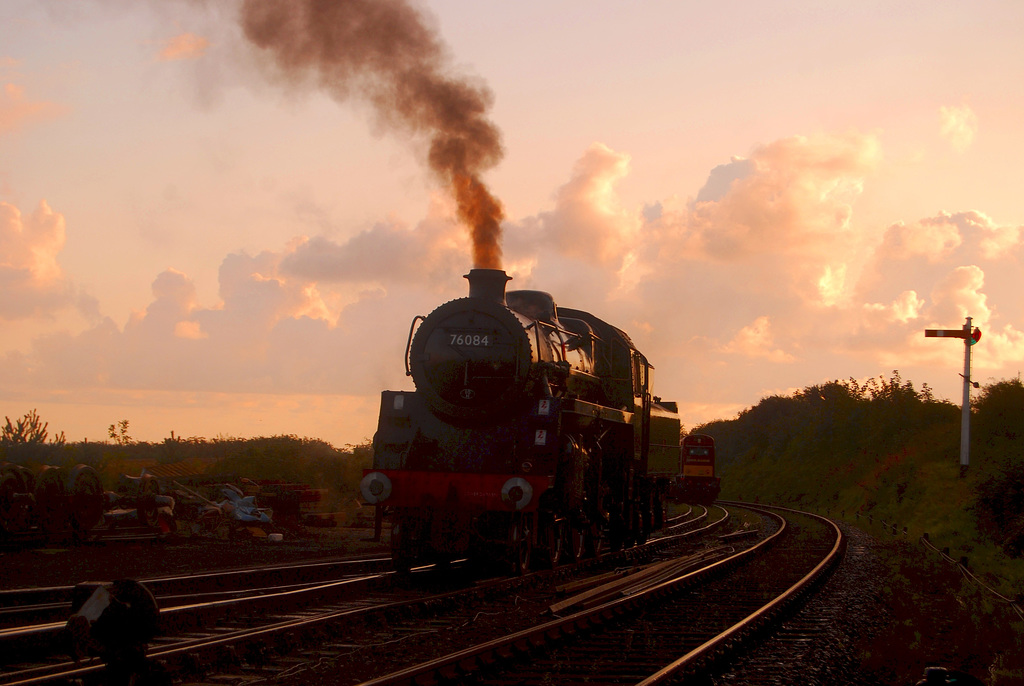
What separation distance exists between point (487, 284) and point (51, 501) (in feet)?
27.7

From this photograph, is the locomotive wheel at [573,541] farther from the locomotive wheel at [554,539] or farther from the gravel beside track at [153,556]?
the gravel beside track at [153,556]

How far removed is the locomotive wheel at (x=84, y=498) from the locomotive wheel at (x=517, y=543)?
8.19 meters

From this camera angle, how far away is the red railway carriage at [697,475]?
130 feet

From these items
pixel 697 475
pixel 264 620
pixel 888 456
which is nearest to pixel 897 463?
pixel 888 456

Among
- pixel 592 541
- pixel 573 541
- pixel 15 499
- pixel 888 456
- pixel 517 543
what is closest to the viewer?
pixel 517 543

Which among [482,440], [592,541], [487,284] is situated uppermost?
[487,284]

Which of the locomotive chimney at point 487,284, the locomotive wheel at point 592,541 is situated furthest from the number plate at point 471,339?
the locomotive wheel at point 592,541

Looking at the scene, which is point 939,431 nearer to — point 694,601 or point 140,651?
point 694,601

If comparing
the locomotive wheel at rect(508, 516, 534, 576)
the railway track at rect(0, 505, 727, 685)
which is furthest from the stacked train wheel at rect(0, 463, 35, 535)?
the locomotive wheel at rect(508, 516, 534, 576)

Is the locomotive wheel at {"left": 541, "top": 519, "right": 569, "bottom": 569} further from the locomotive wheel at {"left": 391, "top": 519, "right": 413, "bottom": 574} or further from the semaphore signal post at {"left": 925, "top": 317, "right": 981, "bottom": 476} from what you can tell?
the semaphore signal post at {"left": 925, "top": 317, "right": 981, "bottom": 476}

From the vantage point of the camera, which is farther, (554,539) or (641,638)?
(554,539)

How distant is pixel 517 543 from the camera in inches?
463

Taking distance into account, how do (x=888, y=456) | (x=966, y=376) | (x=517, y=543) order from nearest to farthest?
(x=517, y=543) < (x=966, y=376) < (x=888, y=456)

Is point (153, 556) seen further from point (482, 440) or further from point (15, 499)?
point (482, 440)
